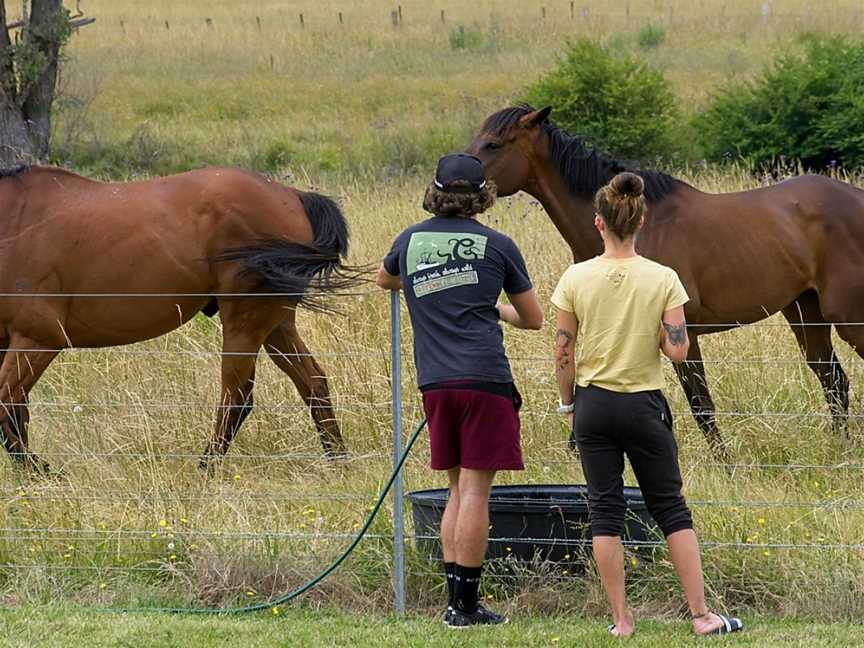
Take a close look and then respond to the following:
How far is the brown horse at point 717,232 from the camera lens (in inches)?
319

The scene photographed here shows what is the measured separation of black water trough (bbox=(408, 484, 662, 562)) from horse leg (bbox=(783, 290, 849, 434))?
2.75 meters

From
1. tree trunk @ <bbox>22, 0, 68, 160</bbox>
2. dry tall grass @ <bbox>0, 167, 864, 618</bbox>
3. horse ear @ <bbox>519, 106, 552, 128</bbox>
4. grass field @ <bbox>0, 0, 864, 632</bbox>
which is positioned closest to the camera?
grass field @ <bbox>0, 0, 864, 632</bbox>

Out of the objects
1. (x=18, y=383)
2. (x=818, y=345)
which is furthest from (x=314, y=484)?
(x=818, y=345)

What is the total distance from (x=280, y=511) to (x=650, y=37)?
30.1 m

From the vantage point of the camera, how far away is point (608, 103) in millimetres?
20344

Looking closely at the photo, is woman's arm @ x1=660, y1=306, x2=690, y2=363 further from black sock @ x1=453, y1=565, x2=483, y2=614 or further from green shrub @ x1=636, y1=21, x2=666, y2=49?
green shrub @ x1=636, y1=21, x2=666, y2=49

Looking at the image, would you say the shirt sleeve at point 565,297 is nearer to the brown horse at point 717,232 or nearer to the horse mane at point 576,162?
the brown horse at point 717,232

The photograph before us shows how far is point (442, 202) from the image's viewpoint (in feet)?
16.7

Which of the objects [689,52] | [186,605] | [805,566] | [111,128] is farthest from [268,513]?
[689,52]

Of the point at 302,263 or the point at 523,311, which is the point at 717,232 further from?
the point at 523,311

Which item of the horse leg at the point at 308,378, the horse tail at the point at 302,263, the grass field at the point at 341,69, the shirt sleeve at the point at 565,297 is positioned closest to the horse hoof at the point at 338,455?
the horse leg at the point at 308,378

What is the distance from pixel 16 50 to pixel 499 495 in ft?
44.1

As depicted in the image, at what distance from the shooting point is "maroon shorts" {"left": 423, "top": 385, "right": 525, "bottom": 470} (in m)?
5.02

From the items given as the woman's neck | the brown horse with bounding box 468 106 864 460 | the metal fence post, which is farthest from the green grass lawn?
the brown horse with bounding box 468 106 864 460
